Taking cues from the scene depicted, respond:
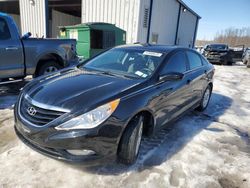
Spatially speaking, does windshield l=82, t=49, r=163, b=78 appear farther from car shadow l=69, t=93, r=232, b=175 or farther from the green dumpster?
the green dumpster

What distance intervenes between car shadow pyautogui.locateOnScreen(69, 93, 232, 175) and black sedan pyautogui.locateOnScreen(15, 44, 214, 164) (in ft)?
0.65

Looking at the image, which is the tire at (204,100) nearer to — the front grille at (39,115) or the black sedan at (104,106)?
the black sedan at (104,106)

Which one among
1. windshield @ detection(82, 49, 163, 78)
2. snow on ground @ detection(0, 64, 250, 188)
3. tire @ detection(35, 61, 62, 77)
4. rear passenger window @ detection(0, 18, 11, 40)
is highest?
rear passenger window @ detection(0, 18, 11, 40)

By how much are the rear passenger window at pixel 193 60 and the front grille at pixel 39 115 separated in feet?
9.80

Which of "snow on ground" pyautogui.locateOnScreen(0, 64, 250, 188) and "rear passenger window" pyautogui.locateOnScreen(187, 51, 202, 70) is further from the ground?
"rear passenger window" pyautogui.locateOnScreen(187, 51, 202, 70)

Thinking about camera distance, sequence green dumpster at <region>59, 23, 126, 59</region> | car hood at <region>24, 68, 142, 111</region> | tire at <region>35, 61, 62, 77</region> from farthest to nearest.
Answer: green dumpster at <region>59, 23, 126, 59</region> → tire at <region>35, 61, 62, 77</region> → car hood at <region>24, 68, 142, 111</region>

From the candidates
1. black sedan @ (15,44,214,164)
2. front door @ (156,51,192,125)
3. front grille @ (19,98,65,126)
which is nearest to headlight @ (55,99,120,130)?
black sedan @ (15,44,214,164)

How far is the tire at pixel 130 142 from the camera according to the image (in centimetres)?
270

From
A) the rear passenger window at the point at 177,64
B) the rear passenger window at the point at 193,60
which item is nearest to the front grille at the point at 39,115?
the rear passenger window at the point at 177,64

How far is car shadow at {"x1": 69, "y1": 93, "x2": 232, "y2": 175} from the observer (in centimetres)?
292

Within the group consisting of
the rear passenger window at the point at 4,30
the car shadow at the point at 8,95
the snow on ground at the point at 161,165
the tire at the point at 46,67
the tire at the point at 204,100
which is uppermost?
the rear passenger window at the point at 4,30

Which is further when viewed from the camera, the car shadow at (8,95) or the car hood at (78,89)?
the car shadow at (8,95)

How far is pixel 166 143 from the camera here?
371 cm

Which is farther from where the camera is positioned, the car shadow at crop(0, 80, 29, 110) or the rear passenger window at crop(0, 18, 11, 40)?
the rear passenger window at crop(0, 18, 11, 40)
